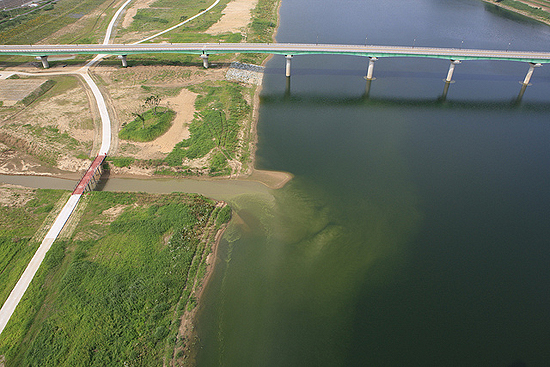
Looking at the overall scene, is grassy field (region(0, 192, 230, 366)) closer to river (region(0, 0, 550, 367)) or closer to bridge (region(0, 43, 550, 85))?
river (region(0, 0, 550, 367))

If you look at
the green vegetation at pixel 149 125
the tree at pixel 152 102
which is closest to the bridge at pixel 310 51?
the tree at pixel 152 102

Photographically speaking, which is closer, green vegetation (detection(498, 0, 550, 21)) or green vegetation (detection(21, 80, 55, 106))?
green vegetation (detection(21, 80, 55, 106))

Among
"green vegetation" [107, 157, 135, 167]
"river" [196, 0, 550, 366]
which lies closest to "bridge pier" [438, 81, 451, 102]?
"river" [196, 0, 550, 366]

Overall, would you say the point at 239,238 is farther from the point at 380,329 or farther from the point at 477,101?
the point at 477,101

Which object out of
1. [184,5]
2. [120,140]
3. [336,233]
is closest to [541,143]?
[336,233]

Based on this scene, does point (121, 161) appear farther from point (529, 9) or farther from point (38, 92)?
point (529, 9)

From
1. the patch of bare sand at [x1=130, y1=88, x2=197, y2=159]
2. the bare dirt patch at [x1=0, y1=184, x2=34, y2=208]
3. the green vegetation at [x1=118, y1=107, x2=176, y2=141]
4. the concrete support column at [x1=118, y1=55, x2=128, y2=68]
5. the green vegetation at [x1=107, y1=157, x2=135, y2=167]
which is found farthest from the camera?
the concrete support column at [x1=118, y1=55, x2=128, y2=68]

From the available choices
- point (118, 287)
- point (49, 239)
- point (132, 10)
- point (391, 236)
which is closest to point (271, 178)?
point (391, 236)
